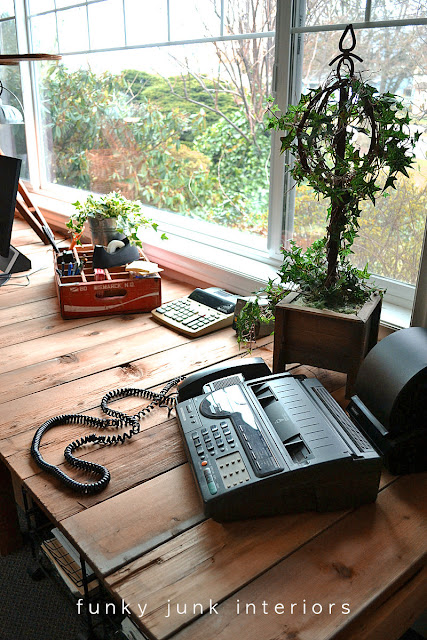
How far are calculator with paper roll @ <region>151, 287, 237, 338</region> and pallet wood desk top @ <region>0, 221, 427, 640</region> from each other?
41 centimetres

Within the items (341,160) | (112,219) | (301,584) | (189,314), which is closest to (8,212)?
(112,219)

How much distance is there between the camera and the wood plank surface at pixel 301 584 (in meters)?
0.81

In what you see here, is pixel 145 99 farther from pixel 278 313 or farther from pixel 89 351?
pixel 278 313

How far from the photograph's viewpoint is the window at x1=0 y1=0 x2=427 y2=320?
158 cm

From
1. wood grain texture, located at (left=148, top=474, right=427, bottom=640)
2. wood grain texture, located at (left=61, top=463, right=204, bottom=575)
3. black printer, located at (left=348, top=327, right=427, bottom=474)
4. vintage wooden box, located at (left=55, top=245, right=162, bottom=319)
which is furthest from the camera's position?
vintage wooden box, located at (left=55, top=245, right=162, bottom=319)

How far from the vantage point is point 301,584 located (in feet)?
2.88

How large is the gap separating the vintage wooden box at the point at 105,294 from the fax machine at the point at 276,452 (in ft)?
2.44

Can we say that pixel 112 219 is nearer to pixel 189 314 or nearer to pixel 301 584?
pixel 189 314

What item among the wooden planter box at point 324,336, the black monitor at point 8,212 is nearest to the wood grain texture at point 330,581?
the wooden planter box at point 324,336

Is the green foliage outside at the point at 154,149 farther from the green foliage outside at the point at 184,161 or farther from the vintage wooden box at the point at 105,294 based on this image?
the vintage wooden box at the point at 105,294

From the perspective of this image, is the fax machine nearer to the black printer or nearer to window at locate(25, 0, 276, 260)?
the black printer

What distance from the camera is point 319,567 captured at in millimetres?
911

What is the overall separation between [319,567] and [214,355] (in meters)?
0.76

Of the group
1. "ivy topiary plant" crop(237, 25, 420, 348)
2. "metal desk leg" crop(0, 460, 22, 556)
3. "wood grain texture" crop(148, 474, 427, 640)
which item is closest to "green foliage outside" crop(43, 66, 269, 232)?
"ivy topiary plant" crop(237, 25, 420, 348)
